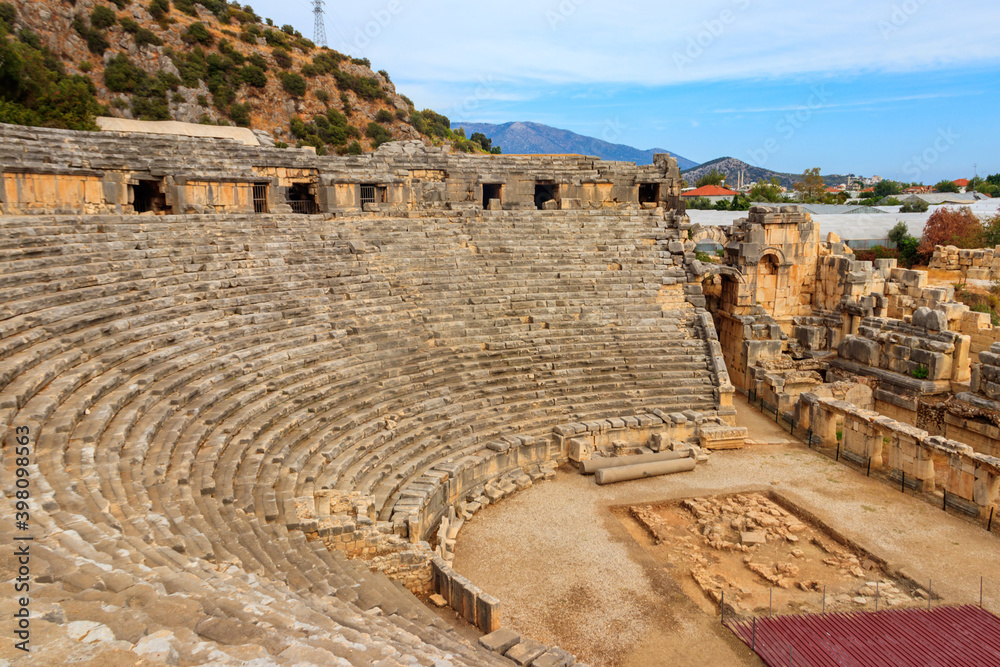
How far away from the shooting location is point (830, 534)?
36.1ft

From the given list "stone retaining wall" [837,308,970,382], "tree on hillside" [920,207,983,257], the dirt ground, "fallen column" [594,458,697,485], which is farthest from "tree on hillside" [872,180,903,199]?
"fallen column" [594,458,697,485]

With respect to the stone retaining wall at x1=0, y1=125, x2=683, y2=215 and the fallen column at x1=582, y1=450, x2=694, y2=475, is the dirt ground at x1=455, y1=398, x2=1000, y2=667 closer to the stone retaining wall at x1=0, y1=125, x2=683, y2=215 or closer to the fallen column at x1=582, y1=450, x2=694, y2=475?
the fallen column at x1=582, y1=450, x2=694, y2=475

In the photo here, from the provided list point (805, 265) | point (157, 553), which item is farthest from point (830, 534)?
point (805, 265)

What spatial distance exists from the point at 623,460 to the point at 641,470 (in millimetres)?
421

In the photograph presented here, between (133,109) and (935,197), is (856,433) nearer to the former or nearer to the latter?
(133,109)

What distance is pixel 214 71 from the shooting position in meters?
41.3

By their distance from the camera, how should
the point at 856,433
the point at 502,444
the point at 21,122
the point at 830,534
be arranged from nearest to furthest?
the point at 830,534 → the point at 502,444 → the point at 856,433 → the point at 21,122

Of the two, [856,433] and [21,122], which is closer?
[856,433]

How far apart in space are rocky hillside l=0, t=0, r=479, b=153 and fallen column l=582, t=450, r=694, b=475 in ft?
100.0

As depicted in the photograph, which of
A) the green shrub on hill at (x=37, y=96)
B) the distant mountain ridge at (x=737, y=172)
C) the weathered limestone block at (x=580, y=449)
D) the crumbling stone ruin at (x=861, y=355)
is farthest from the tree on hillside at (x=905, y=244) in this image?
the distant mountain ridge at (x=737, y=172)

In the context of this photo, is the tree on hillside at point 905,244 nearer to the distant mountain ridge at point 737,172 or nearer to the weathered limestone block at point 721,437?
the weathered limestone block at point 721,437

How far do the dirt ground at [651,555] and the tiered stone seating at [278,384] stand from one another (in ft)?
5.41

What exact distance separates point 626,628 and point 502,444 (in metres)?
4.86

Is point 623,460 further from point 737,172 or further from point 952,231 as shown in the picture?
point 737,172
